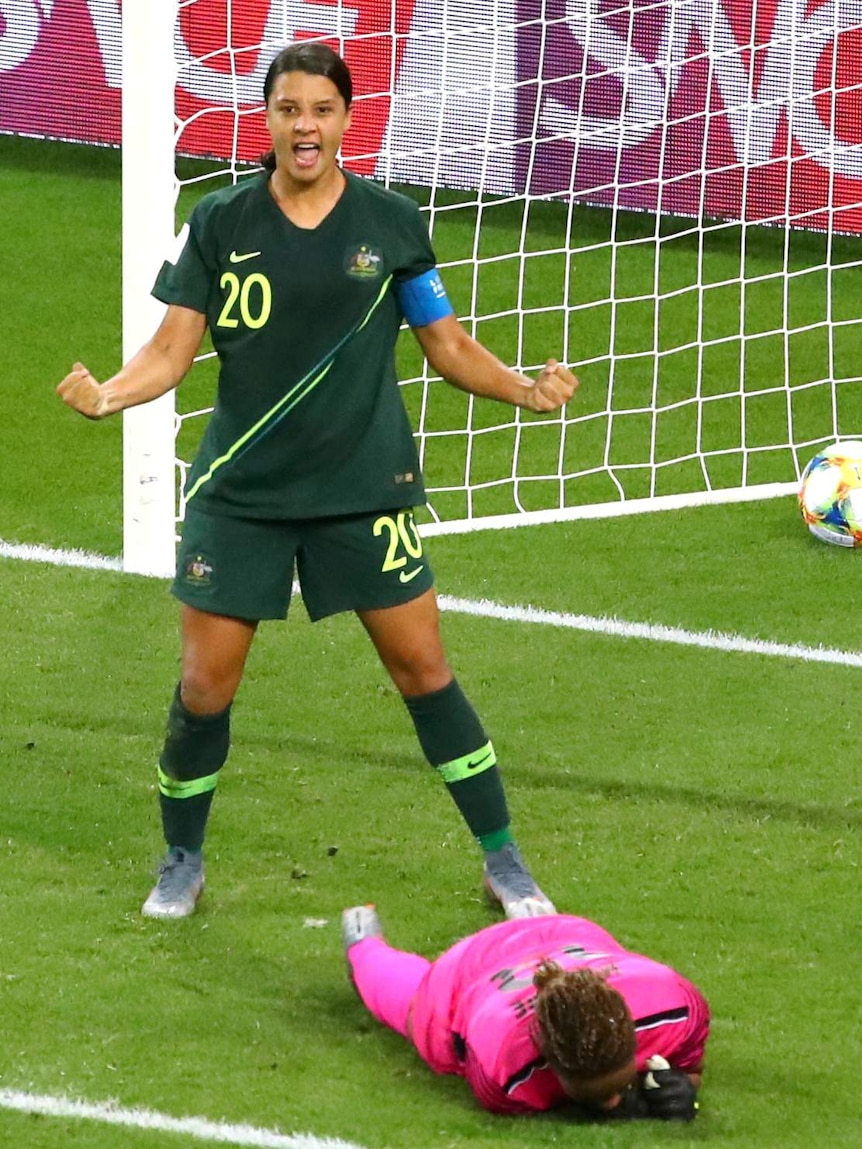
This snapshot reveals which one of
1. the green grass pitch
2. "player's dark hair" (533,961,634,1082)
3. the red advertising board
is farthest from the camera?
the red advertising board

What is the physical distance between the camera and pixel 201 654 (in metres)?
4.41

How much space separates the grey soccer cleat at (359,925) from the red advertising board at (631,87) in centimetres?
585

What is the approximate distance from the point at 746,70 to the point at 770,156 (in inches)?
20.4

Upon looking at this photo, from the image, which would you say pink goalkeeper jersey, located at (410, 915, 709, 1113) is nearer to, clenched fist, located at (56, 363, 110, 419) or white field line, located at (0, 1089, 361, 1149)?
white field line, located at (0, 1089, 361, 1149)

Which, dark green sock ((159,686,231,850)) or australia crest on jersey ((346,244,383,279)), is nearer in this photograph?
australia crest on jersey ((346,244,383,279))

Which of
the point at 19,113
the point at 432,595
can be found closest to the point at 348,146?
the point at 19,113

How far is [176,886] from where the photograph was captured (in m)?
4.61

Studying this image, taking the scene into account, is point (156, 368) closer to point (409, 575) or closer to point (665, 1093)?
point (409, 575)

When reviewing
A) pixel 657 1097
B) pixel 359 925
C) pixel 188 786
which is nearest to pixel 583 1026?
pixel 657 1097

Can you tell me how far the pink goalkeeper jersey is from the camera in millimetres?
3590

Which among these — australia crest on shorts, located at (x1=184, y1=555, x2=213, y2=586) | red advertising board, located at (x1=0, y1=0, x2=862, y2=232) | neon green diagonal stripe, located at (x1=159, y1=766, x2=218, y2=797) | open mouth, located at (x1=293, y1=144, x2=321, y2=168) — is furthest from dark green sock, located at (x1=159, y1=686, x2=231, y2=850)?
red advertising board, located at (x1=0, y1=0, x2=862, y2=232)

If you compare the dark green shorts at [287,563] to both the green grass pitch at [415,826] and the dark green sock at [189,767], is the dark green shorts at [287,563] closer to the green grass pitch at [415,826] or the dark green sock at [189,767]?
Answer: the dark green sock at [189,767]

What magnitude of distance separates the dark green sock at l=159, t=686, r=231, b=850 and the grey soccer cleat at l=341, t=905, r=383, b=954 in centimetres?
47

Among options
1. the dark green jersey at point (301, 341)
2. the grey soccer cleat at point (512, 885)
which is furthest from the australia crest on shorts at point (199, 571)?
the grey soccer cleat at point (512, 885)
